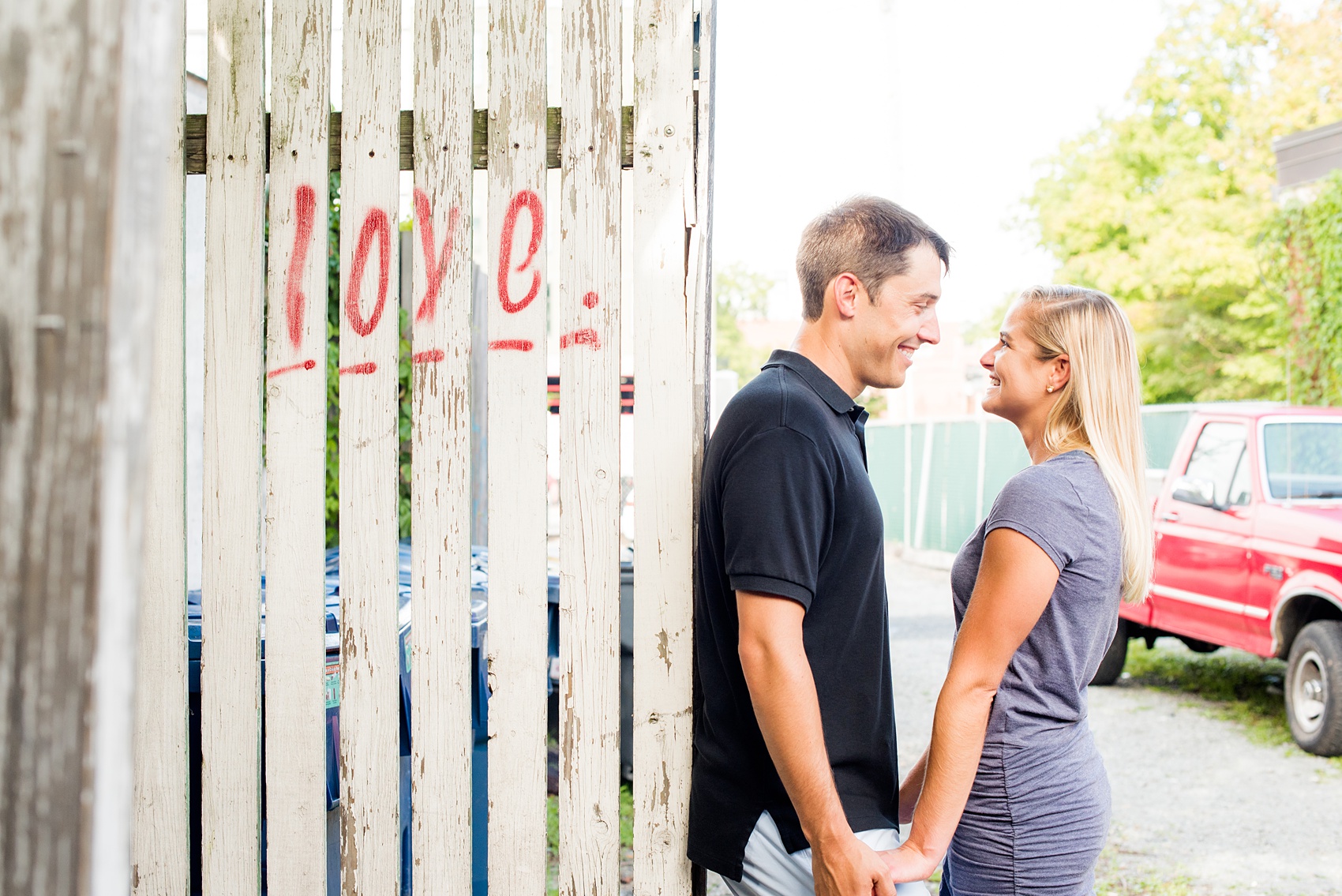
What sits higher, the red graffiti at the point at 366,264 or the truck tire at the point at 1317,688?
the red graffiti at the point at 366,264

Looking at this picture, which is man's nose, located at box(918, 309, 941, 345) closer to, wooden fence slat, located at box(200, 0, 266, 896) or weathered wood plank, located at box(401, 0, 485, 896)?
weathered wood plank, located at box(401, 0, 485, 896)

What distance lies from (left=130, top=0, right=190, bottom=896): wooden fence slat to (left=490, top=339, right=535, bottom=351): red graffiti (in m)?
0.69

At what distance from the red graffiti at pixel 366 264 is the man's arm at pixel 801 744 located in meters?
1.02

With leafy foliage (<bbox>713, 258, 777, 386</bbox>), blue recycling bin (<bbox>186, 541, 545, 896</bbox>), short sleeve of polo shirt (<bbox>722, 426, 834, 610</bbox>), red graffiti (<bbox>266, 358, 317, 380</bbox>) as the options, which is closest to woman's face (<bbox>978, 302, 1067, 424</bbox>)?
short sleeve of polo shirt (<bbox>722, 426, 834, 610</bbox>)

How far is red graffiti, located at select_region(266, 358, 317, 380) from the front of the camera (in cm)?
221

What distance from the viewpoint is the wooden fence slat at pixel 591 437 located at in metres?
2.15

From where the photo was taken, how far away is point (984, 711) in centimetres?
198

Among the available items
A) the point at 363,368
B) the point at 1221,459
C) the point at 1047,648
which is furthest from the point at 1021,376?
the point at 1221,459

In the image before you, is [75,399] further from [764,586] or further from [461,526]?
[461,526]

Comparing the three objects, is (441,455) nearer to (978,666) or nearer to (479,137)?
(479,137)

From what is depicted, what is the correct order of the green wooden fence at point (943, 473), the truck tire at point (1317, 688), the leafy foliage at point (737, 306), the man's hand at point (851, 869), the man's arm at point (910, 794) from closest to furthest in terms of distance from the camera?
the man's hand at point (851, 869), the man's arm at point (910, 794), the truck tire at point (1317, 688), the green wooden fence at point (943, 473), the leafy foliage at point (737, 306)

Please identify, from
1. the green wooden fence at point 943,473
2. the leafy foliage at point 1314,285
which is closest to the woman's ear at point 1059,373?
the leafy foliage at point 1314,285

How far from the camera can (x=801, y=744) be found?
178cm

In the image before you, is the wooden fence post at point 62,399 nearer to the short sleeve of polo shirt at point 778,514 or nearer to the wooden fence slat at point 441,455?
the short sleeve of polo shirt at point 778,514
